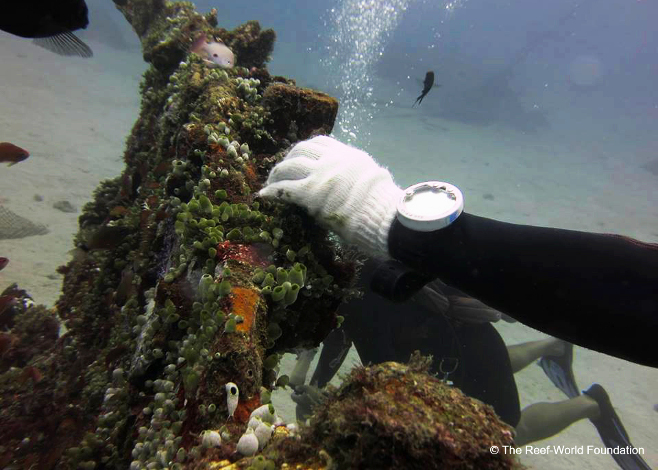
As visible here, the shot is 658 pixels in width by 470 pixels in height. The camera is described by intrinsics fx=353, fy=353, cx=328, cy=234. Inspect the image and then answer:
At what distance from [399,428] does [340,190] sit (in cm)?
170

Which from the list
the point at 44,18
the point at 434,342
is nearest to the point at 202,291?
the point at 44,18

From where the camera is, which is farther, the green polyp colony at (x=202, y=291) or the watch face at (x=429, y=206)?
the watch face at (x=429, y=206)

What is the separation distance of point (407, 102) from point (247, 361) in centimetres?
3741

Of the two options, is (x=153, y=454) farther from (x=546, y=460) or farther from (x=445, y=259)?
(x=546, y=460)

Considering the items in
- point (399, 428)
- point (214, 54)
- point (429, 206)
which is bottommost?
point (399, 428)

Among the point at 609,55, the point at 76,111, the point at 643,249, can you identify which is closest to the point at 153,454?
the point at 643,249

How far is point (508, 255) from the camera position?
2451 millimetres

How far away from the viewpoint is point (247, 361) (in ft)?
5.62

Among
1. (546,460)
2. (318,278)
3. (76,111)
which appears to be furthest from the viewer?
(76,111)

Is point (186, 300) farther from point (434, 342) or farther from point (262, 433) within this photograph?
point (434, 342)

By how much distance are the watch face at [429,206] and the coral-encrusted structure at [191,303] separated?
0.57m

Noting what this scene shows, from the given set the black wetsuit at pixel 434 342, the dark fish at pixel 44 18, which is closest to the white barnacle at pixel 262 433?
the dark fish at pixel 44 18

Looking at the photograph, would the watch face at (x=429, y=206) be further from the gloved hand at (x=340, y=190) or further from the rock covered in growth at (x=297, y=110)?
the rock covered in growth at (x=297, y=110)

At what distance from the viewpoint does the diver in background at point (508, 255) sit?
6.84ft
